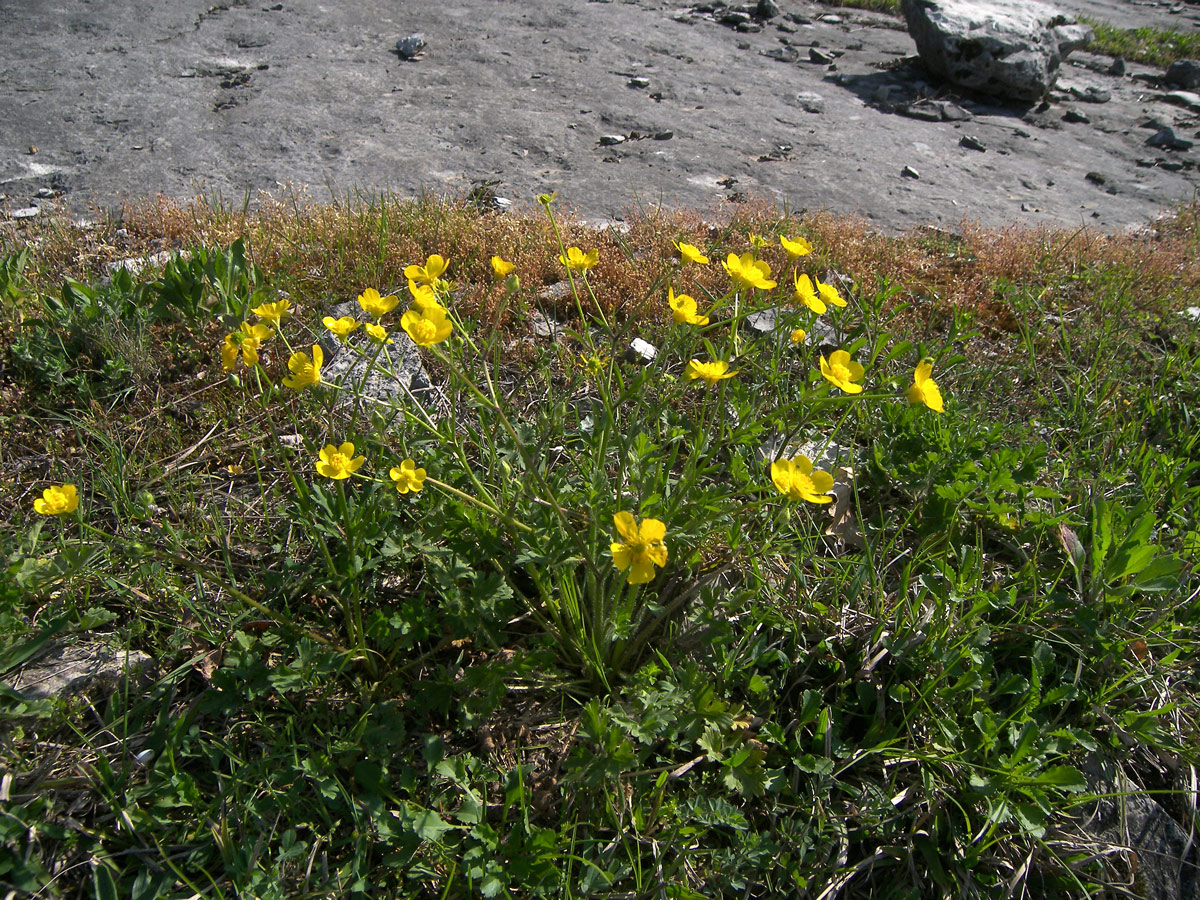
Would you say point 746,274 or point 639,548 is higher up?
point 746,274

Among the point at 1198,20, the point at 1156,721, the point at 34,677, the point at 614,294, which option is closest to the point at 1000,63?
the point at 614,294

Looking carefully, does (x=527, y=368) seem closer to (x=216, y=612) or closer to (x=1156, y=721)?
(x=216, y=612)

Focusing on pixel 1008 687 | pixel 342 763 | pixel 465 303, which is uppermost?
pixel 465 303

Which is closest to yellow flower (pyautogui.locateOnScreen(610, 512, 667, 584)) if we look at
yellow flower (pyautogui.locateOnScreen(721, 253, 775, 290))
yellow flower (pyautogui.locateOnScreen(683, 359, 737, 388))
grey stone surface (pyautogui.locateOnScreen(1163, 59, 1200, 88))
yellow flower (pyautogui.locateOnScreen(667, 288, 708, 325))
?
yellow flower (pyautogui.locateOnScreen(683, 359, 737, 388))

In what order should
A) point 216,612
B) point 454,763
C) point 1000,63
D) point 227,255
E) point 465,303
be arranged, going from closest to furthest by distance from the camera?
point 454,763 < point 216,612 < point 227,255 < point 465,303 < point 1000,63

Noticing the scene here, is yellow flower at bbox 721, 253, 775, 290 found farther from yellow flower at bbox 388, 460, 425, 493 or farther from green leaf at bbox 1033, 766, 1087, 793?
green leaf at bbox 1033, 766, 1087, 793

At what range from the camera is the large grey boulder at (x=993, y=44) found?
6734mm

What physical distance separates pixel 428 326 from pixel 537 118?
4619 mm

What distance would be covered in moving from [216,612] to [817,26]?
377 inches

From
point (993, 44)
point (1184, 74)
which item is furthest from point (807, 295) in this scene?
point (1184, 74)

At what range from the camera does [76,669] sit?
1868mm

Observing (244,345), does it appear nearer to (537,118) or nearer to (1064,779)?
(1064,779)

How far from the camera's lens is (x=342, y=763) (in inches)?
66.9

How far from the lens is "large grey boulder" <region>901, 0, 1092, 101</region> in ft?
22.1
